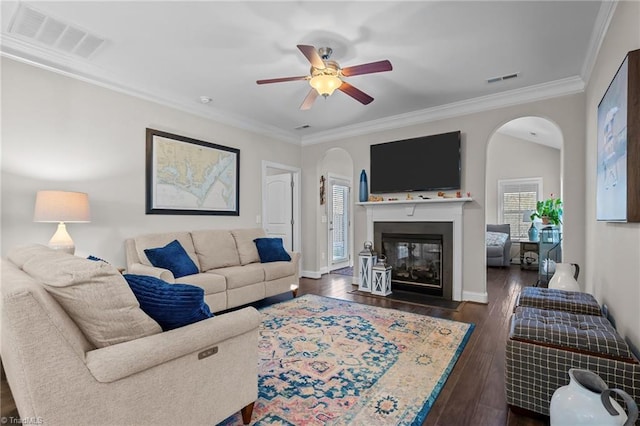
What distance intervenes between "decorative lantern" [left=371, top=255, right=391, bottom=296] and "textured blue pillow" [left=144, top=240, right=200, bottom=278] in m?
2.51

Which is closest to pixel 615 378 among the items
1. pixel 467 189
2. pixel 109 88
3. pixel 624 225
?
pixel 624 225

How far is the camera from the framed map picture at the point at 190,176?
3.89 meters

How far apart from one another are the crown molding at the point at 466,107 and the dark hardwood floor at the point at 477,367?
2.64m

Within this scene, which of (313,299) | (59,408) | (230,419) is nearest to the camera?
(59,408)

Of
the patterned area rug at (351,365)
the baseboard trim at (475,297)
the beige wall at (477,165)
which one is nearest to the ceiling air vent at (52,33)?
the patterned area rug at (351,365)

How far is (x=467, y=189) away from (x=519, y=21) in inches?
88.9

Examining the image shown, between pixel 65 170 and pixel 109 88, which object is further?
pixel 109 88

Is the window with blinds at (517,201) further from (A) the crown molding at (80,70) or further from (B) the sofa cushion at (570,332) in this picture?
(A) the crown molding at (80,70)

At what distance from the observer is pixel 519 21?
2.55 m

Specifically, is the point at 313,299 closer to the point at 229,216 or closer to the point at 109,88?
the point at 229,216

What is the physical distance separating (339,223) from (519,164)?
4.85 m

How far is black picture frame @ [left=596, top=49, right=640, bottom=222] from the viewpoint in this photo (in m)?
1.66

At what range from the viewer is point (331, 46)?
9.48ft

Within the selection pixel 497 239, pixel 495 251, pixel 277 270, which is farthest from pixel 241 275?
pixel 497 239
